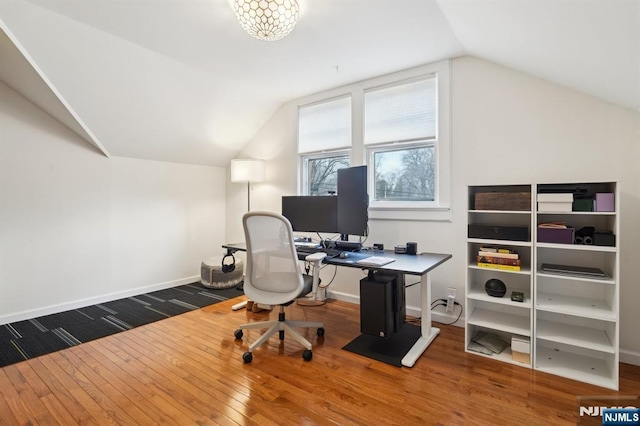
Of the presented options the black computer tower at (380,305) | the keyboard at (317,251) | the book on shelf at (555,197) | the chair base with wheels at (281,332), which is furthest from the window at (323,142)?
the book on shelf at (555,197)

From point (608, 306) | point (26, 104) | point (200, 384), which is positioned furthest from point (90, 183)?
point (608, 306)

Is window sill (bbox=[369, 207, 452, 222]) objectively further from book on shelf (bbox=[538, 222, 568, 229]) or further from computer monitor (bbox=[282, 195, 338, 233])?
book on shelf (bbox=[538, 222, 568, 229])

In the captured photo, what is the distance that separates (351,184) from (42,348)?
2888 mm

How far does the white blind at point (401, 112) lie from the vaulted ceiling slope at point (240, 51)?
0.23 m

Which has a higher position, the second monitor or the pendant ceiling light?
the pendant ceiling light

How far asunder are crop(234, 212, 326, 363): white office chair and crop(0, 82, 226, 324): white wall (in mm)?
2324

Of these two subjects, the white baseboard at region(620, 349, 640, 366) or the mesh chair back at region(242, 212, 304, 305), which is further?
the mesh chair back at region(242, 212, 304, 305)

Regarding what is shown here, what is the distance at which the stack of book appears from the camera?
2.22 metres

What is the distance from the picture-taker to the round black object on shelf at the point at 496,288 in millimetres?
2260

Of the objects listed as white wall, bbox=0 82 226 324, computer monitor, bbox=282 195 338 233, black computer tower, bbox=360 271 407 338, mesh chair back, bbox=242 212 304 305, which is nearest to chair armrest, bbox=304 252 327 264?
mesh chair back, bbox=242 212 304 305

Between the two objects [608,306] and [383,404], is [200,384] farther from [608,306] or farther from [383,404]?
[608,306]

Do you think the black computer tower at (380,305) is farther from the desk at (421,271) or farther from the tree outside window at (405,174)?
the tree outside window at (405,174)

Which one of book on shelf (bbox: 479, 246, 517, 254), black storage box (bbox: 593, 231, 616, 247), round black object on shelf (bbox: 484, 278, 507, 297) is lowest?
round black object on shelf (bbox: 484, 278, 507, 297)

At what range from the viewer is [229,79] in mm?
3316
